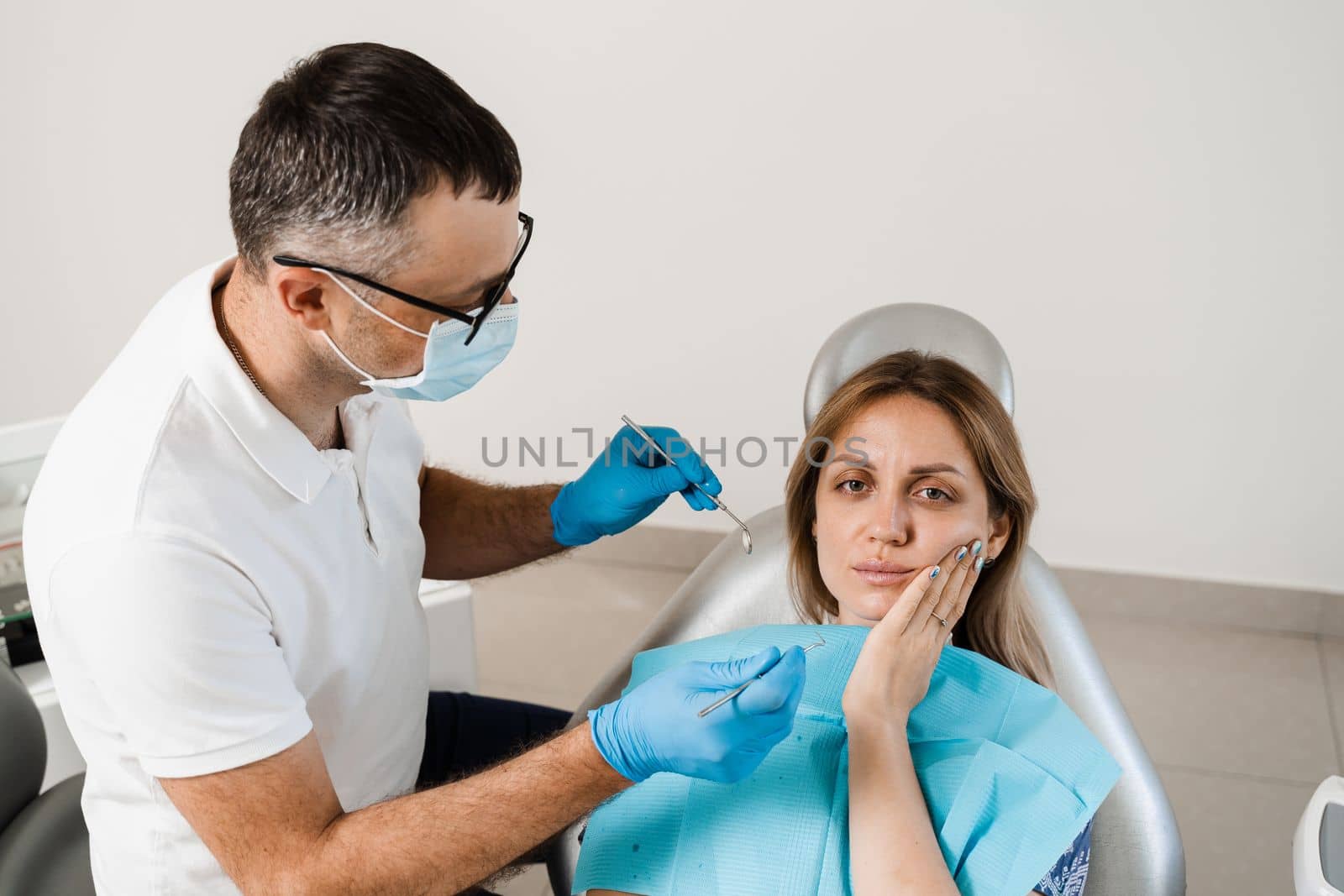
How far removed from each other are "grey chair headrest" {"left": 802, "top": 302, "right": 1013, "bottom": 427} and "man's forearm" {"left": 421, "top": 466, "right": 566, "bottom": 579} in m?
0.43

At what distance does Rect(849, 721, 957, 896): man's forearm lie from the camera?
1.12 metres

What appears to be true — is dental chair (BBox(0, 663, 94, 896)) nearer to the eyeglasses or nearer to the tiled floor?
the eyeglasses

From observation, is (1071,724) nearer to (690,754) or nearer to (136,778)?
(690,754)

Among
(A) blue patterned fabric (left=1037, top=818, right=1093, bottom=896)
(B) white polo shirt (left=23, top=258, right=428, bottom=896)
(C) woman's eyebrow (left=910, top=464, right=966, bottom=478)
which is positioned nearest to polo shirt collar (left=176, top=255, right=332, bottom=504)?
(B) white polo shirt (left=23, top=258, right=428, bottom=896)

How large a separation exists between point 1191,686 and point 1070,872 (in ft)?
4.64

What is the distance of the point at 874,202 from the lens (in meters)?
2.38

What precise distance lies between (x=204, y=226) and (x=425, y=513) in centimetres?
149

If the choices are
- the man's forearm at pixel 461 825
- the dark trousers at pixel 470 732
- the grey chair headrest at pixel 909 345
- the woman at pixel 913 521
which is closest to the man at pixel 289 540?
the man's forearm at pixel 461 825

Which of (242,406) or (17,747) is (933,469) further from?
(17,747)

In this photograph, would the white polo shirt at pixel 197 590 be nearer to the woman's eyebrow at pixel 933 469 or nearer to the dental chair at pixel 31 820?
the dental chair at pixel 31 820

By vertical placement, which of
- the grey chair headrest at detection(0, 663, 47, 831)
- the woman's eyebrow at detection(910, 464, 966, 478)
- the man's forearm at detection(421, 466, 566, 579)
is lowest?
the grey chair headrest at detection(0, 663, 47, 831)

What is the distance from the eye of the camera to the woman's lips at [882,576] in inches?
55.8

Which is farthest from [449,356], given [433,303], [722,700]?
[722,700]

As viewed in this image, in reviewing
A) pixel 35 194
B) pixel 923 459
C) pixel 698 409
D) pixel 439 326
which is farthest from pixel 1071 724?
pixel 35 194
